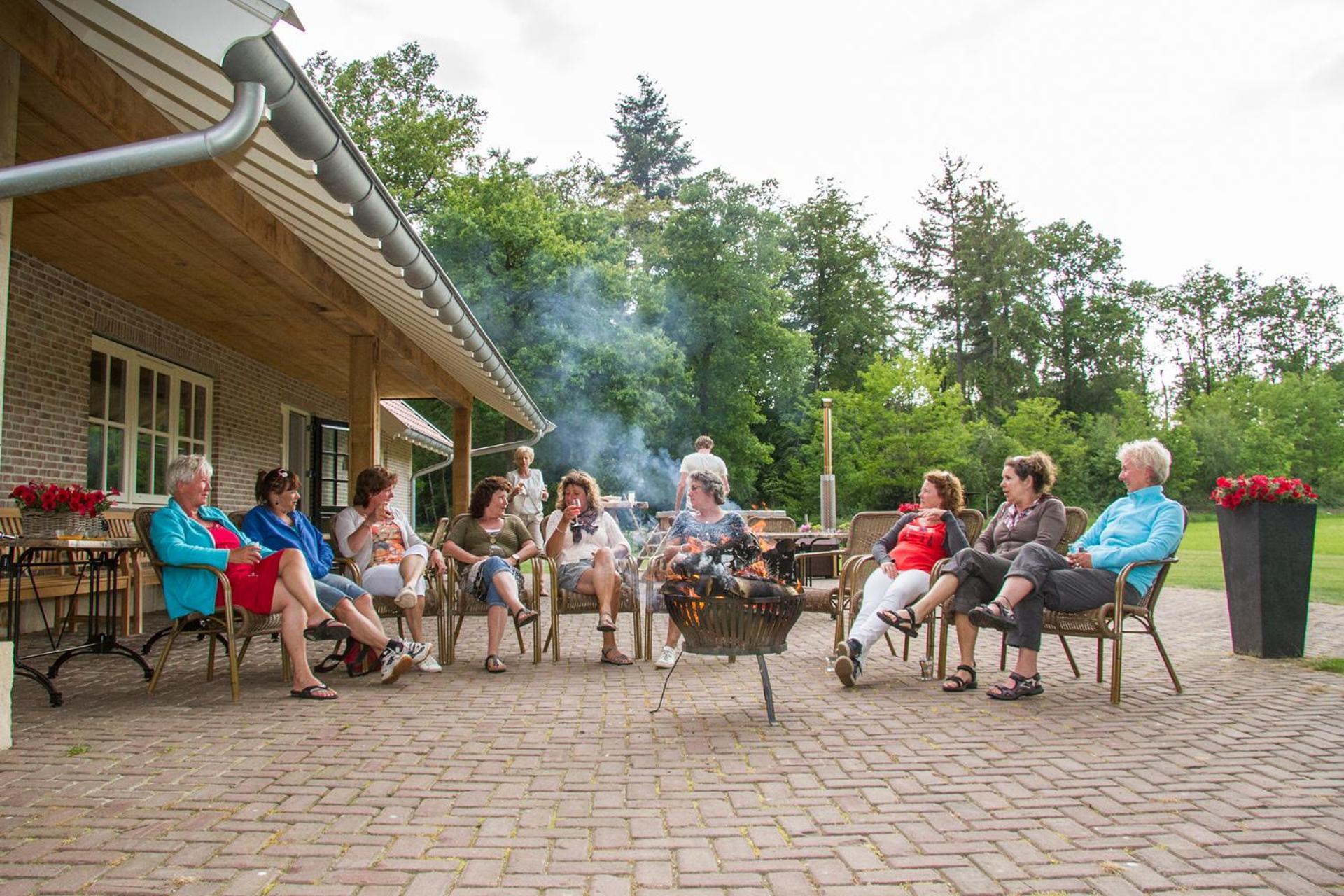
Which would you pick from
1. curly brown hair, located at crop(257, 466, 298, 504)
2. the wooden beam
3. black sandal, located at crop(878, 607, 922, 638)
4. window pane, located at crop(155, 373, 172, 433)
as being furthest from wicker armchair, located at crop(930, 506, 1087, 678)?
window pane, located at crop(155, 373, 172, 433)

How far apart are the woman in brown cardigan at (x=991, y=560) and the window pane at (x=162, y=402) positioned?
7.28 m

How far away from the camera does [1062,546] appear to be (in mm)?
5148

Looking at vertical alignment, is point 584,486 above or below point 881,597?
above

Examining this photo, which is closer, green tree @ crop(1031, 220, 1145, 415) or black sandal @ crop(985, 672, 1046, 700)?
black sandal @ crop(985, 672, 1046, 700)

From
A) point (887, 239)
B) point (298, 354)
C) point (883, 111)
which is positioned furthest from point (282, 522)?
point (887, 239)

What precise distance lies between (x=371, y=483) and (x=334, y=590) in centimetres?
94

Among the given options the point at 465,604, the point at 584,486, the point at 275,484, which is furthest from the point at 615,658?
the point at 275,484

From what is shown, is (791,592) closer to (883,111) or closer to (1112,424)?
(883,111)

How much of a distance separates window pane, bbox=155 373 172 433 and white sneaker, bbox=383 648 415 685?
17.9 ft

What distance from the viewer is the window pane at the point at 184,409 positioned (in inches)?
377

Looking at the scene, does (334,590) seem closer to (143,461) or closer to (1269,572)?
(143,461)

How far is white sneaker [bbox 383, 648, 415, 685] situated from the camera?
4.92 metres

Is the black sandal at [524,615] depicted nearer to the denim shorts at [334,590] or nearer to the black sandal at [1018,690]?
the denim shorts at [334,590]

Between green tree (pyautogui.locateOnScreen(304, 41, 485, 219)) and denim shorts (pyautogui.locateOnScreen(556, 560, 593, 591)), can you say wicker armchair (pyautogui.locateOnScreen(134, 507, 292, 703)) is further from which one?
green tree (pyautogui.locateOnScreen(304, 41, 485, 219))
